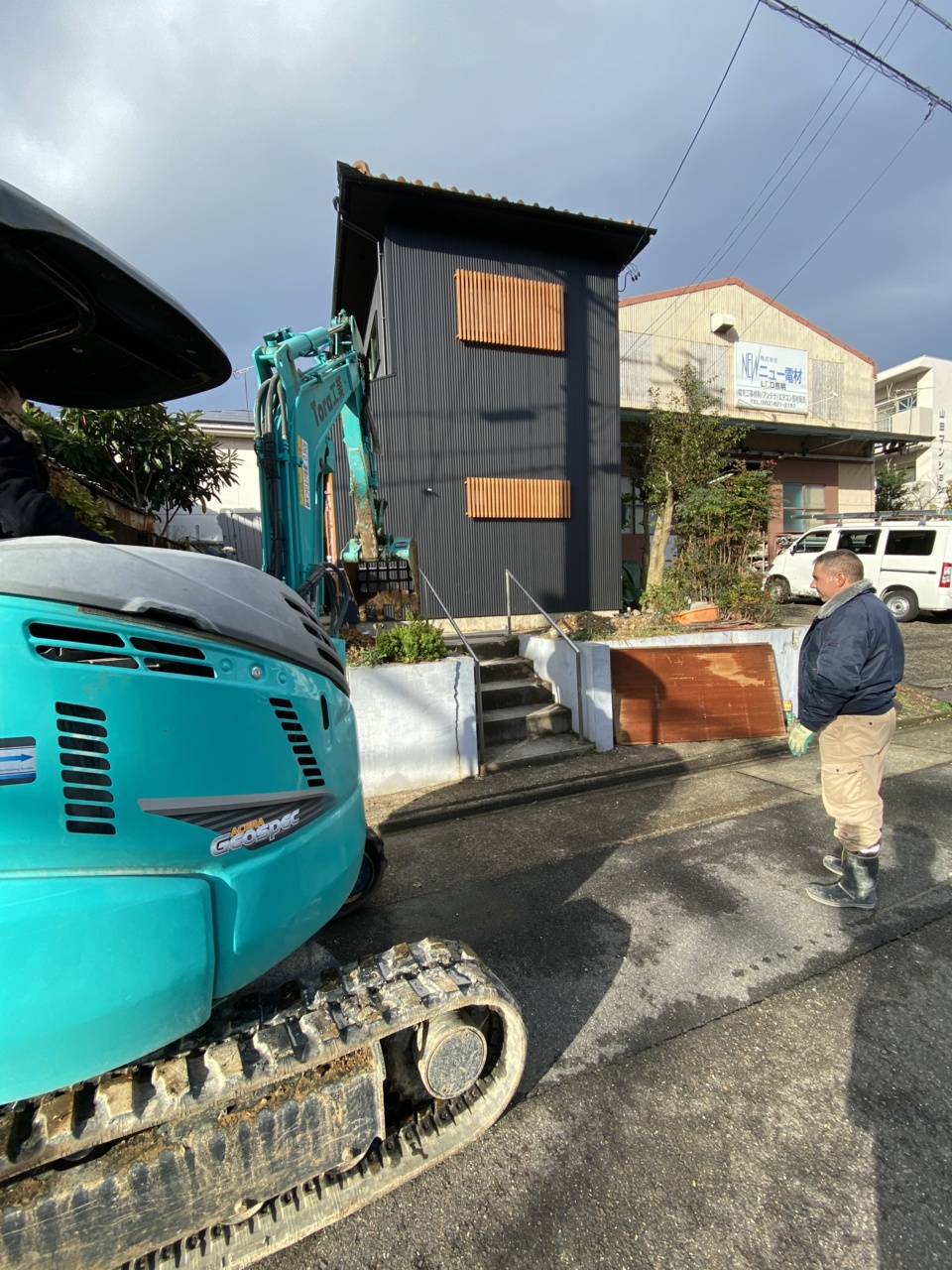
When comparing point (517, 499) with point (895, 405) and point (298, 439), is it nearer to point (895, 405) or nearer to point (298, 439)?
point (298, 439)

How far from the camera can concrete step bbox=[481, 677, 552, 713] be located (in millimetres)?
5902

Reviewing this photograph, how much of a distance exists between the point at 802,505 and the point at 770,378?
3828mm

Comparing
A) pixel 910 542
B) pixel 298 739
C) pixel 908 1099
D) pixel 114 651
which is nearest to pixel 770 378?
pixel 910 542

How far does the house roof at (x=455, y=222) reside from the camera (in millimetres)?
8070

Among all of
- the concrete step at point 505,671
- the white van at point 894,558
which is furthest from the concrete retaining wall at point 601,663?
the white van at point 894,558

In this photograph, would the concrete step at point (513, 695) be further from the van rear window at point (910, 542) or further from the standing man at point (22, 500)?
the van rear window at point (910, 542)

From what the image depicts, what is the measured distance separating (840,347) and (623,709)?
18381 millimetres

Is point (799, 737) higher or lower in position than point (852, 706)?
lower

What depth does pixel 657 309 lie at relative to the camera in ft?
50.6

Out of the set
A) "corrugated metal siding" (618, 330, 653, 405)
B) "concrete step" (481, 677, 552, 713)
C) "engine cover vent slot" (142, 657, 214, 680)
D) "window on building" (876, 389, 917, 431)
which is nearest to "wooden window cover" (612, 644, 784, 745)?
"concrete step" (481, 677, 552, 713)

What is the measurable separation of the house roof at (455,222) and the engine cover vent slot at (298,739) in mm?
9068

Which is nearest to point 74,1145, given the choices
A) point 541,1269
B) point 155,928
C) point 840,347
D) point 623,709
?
point 155,928

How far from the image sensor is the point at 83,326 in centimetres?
190

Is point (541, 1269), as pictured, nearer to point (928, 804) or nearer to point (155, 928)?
point (155, 928)
